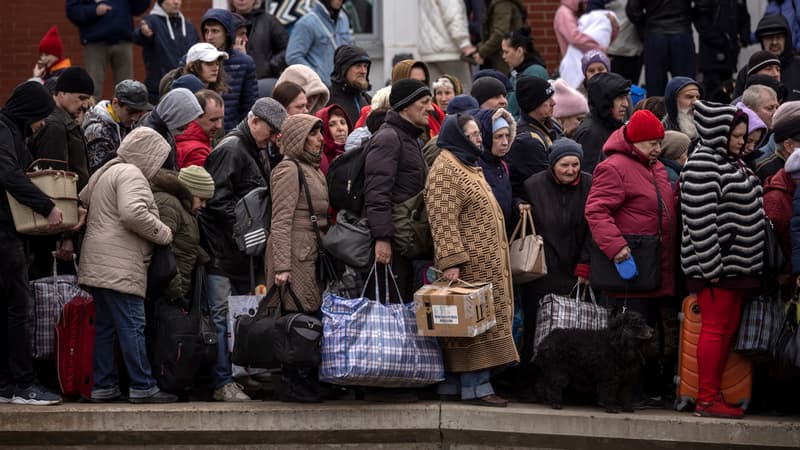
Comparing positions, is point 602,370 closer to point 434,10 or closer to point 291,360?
point 291,360

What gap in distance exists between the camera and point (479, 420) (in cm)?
946

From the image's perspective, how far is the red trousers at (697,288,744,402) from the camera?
31.3ft

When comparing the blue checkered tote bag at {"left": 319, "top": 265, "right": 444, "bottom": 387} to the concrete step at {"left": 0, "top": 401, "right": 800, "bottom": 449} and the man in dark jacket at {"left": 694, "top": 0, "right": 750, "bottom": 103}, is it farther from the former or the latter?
the man in dark jacket at {"left": 694, "top": 0, "right": 750, "bottom": 103}

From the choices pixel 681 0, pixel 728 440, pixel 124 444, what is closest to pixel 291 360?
pixel 124 444

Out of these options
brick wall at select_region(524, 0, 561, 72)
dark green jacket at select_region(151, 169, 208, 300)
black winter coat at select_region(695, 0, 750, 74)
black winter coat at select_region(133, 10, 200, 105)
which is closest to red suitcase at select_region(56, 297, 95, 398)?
dark green jacket at select_region(151, 169, 208, 300)

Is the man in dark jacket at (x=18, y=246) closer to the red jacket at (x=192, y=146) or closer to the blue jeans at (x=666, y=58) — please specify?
the red jacket at (x=192, y=146)

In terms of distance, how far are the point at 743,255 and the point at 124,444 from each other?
163 inches

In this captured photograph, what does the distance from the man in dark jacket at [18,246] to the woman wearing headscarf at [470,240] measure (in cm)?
246

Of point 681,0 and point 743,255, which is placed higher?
point 681,0

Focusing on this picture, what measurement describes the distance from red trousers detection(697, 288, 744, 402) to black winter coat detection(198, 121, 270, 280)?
2.98 meters

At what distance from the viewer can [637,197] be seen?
384 inches

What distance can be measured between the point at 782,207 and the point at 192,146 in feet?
13.4

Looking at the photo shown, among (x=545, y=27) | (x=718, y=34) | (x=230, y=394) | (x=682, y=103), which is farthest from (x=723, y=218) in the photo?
(x=545, y=27)

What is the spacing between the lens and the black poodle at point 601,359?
9.47 metres
